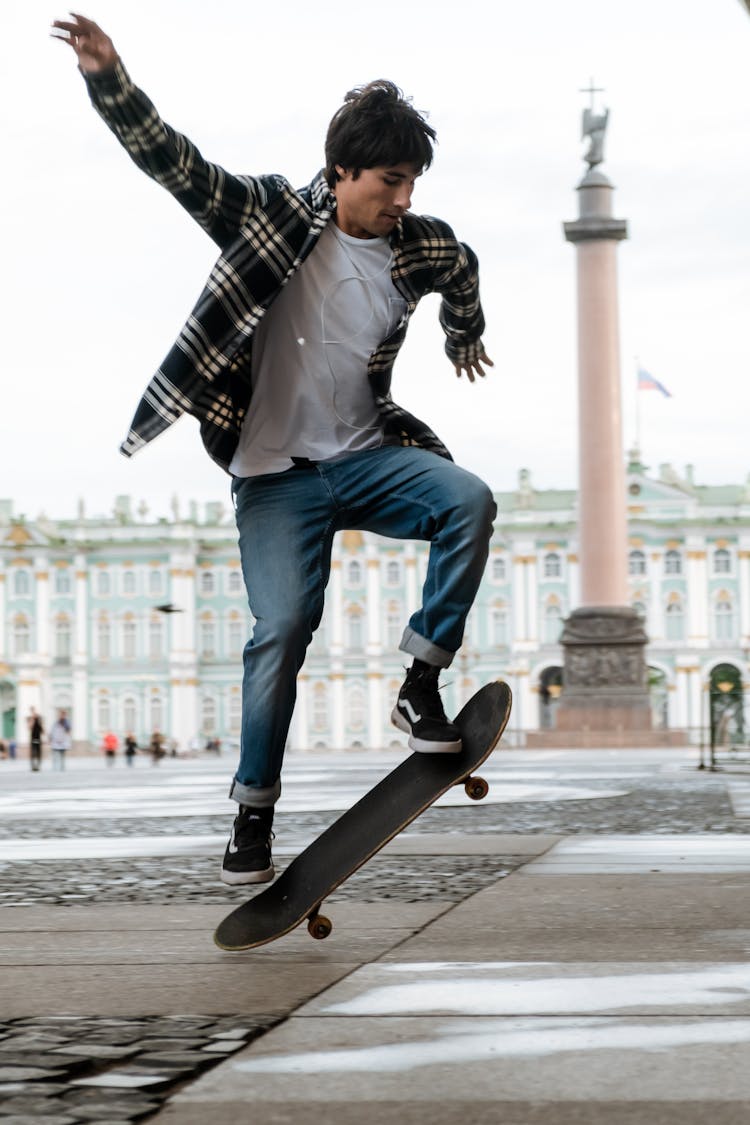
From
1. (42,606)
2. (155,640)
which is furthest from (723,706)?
(42,606)

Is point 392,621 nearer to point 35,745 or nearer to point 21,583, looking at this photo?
point 21,583

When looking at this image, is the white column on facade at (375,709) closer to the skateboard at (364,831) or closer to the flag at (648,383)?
the flag at (648,383)

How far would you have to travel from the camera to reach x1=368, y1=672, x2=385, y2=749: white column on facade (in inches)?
3509

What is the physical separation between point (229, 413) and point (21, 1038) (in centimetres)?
157

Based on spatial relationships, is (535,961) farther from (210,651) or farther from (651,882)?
(210,651)

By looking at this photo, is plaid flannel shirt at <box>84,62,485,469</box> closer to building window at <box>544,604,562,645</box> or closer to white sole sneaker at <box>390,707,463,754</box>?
white sole sneaker at <box>390,707,463,754</box>

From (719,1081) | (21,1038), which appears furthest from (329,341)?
(719,1081)

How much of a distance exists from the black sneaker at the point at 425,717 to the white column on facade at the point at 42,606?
89753mm

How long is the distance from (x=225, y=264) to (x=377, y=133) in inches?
16.1

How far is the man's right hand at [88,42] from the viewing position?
350cm

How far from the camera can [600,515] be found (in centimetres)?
4269

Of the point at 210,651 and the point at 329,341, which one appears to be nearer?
the point at 329,341

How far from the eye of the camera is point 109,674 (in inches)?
3637

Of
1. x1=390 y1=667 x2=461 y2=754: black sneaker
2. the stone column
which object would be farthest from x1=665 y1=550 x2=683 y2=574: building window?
x1=390 y1=667 x2=461 y2=754: black sneaker
